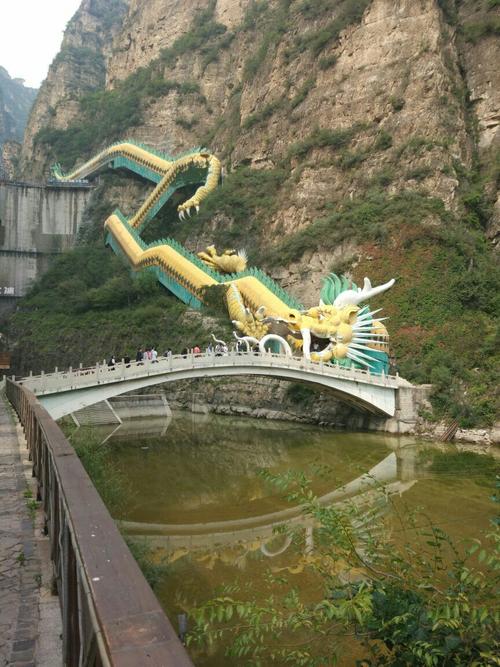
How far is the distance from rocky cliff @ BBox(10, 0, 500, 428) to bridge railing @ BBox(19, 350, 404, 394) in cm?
333

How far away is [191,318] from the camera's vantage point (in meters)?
31.6

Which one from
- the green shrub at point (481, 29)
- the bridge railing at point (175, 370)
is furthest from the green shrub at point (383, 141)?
the bridge railing at point (175, 370)

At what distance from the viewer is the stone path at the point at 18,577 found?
3.23 meters

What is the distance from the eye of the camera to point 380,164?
104ft

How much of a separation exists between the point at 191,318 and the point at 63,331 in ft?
31.7

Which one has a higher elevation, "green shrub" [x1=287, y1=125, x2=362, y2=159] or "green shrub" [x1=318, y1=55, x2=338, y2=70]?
"green shrub" [x1=318, y1=55, x2=338, y2=70]

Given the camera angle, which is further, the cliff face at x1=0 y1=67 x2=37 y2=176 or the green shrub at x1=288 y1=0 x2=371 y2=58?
the cliff face at x1=0 y1=67 x2=37 y2=176

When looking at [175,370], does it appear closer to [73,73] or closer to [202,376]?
[202,376]

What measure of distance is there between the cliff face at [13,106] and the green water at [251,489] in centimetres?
8767

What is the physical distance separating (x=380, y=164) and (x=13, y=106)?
4528 inches

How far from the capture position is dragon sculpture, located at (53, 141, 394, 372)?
911 inches

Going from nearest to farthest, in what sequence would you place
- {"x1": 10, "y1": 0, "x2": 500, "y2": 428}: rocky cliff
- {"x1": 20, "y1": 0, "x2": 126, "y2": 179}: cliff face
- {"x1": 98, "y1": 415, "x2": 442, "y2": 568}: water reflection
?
{"x1": 98, "y1": 415, "x2": 442, "y2": 568}: water reflection
{"x1": 10, "y1": 0, "x2": 500, "y2": 428}: rocky cliff
{"x1": 20, "y1": 0, "x2": 126, "y2": 179}: cliff face

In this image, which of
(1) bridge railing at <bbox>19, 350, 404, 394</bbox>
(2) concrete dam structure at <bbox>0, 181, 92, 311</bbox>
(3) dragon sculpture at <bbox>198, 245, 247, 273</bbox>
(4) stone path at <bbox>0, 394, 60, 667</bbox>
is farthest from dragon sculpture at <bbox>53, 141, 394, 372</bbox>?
(4) stone path at <bbox>0, 394, 60, 667</bbox>

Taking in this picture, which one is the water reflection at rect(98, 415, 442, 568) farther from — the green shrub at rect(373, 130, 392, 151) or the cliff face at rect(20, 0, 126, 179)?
the cliff face at rect(20, 0, 126, 179)
